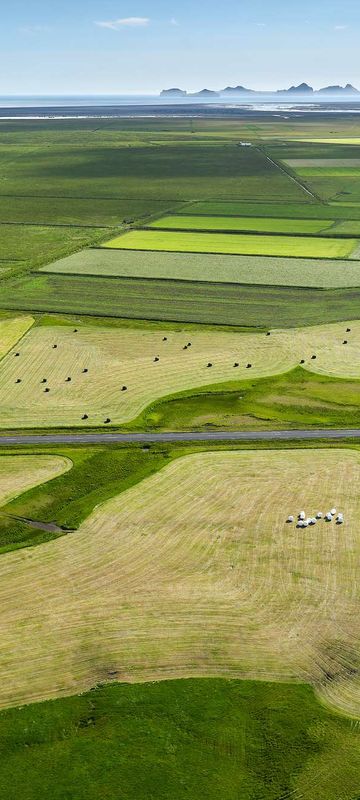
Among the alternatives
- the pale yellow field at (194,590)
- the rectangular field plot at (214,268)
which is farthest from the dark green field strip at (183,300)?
the pale yellow field at (194,590)

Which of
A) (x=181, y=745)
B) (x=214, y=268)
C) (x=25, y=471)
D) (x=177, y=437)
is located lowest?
(x=181, y=745)

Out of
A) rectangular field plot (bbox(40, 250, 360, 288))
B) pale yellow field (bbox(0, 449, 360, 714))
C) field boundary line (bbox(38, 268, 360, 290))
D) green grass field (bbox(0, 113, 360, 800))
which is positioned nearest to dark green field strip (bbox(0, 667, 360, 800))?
green grass field (bbox(0, 113, 360, 800))

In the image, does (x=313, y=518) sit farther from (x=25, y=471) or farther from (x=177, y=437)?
(x=25, y=471)

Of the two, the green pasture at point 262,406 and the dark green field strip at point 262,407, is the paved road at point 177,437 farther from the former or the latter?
the green pasture at point 262,406

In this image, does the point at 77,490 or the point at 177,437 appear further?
the point at 177,437

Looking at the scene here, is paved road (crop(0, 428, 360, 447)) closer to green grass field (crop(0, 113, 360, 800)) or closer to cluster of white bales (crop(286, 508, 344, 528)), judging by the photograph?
green grass field (crop(0, 113, 360, 800))

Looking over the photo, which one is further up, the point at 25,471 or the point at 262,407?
the point at 262,407

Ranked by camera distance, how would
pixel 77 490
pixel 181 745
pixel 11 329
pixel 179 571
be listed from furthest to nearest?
1. pixel 11 329
2. pixel 77 490
3. pixel 179 571
4. pixel 181 745

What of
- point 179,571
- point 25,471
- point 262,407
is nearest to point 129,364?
point 262,407
